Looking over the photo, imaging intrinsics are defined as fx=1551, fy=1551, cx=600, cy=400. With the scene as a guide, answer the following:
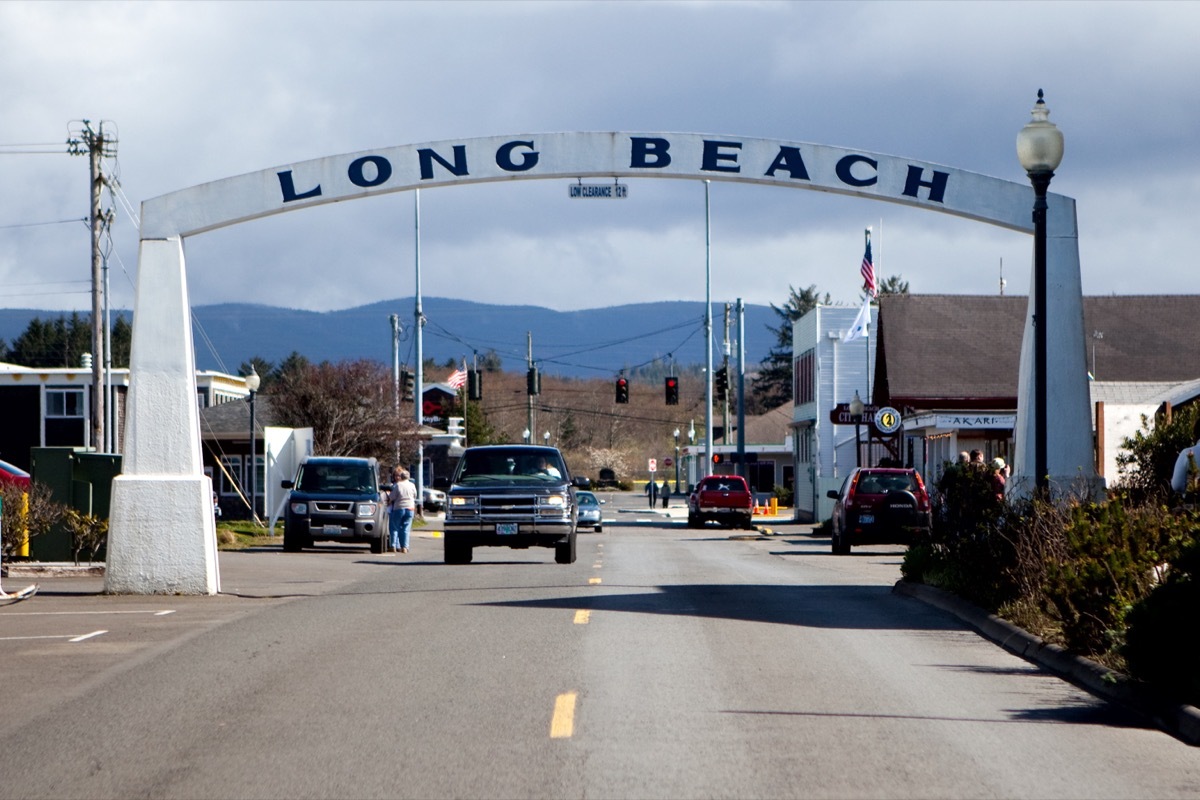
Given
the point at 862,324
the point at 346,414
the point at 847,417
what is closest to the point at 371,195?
the point at 847,417

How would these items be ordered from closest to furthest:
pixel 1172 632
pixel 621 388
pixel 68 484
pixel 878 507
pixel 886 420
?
pixel 1172 632 < pixel 68 484 < pixel 878 507 < pixel 886 420 < pixel 621 388

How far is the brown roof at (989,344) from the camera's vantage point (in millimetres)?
48219

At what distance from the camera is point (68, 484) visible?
23.7 meters

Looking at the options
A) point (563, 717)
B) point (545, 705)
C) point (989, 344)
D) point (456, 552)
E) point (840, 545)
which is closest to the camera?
point (563, 717)

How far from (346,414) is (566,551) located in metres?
25.6

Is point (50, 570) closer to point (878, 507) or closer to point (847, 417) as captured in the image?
point (878, 507)

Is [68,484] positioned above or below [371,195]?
below

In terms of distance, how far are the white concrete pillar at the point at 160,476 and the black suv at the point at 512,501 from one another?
7.30 m

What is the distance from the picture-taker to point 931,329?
51938 millimetres

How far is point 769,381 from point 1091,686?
12413 cm

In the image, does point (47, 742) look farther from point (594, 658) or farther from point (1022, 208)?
point (1022, 208)

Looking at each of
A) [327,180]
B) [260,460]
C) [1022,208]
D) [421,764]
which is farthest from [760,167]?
[260,460]

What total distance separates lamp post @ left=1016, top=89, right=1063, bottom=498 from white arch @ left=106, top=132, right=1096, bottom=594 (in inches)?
23.5

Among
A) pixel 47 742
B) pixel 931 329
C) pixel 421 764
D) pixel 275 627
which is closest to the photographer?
pixel 421 764
